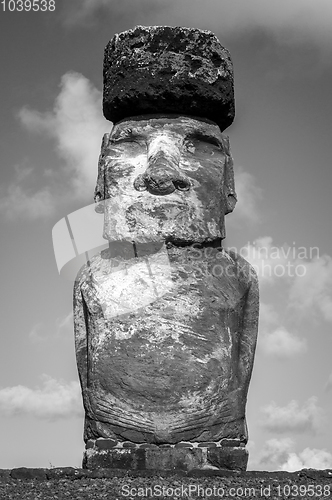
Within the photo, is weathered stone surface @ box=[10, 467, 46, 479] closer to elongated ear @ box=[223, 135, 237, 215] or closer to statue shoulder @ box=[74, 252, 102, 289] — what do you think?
statue shoulder @ box=[74, 252, 102, 289]

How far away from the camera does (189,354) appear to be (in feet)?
23.4

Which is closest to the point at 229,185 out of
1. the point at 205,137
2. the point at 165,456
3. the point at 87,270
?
the point at 205,137

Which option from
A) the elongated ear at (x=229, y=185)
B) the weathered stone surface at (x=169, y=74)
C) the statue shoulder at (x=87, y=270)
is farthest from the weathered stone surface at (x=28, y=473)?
the weathered stone surface at (x=169, y=74)

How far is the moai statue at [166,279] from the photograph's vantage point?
7.06m

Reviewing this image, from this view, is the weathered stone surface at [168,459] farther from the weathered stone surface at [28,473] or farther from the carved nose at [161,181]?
the carved nose at [161,181]

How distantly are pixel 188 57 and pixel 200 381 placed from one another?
324 cm

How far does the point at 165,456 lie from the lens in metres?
6.95

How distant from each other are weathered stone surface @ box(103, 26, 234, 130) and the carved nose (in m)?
0.77

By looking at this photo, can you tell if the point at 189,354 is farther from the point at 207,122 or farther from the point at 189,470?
the point at 207,122

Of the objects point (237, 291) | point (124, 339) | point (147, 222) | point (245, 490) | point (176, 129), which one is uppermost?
point (176, 129)

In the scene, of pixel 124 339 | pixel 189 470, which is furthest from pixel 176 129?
Result: pixel 189 470

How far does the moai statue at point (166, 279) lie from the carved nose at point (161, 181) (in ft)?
0.04

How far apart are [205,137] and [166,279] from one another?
1.58 metres

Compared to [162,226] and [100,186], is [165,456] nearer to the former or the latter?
[162,226]
